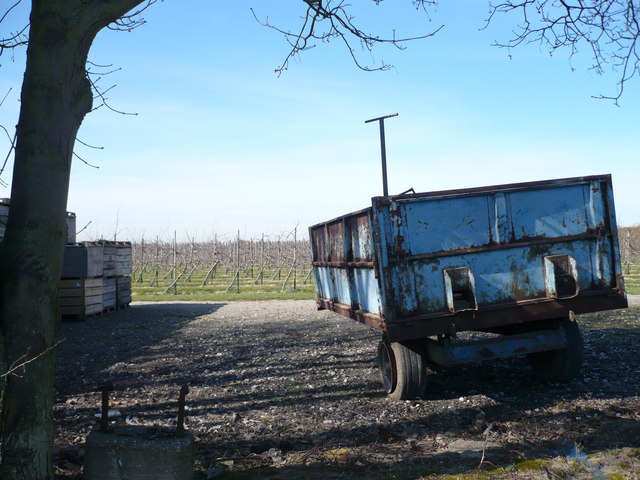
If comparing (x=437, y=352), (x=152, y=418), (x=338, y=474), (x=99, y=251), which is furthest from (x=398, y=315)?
(x=99, y=251)

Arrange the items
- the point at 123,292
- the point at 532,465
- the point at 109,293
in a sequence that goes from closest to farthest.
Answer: the point at 532,465
the point at 109,293
the point at 123,292

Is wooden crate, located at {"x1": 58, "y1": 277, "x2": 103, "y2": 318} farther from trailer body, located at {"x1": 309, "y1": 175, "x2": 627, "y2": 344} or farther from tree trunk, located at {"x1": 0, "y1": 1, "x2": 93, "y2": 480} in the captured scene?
tree trunk, located at {"x1": 0, "y1": 1, "x2": 93, "y2": 480}

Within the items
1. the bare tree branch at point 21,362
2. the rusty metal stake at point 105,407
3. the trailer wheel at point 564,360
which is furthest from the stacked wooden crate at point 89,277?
the trailer wheel at point 564,360

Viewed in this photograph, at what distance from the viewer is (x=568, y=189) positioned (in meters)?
5.84

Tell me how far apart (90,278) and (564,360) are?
12350mm

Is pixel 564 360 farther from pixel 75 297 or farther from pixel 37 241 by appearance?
pixel 75 297

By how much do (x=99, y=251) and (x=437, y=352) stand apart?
11.8 m

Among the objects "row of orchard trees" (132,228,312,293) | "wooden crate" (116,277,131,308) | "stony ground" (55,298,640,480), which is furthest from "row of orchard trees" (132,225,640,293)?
"stony ground" (55,298,640,480)

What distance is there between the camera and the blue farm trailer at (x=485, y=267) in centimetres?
544

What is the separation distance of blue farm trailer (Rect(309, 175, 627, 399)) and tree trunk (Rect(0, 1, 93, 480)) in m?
3.06

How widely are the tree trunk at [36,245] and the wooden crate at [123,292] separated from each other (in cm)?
1450

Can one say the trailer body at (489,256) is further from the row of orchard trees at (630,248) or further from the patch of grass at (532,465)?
the row of orchard trees at (630,248)

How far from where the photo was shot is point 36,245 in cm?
319

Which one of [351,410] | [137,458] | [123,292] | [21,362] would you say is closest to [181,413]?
[137,458]
